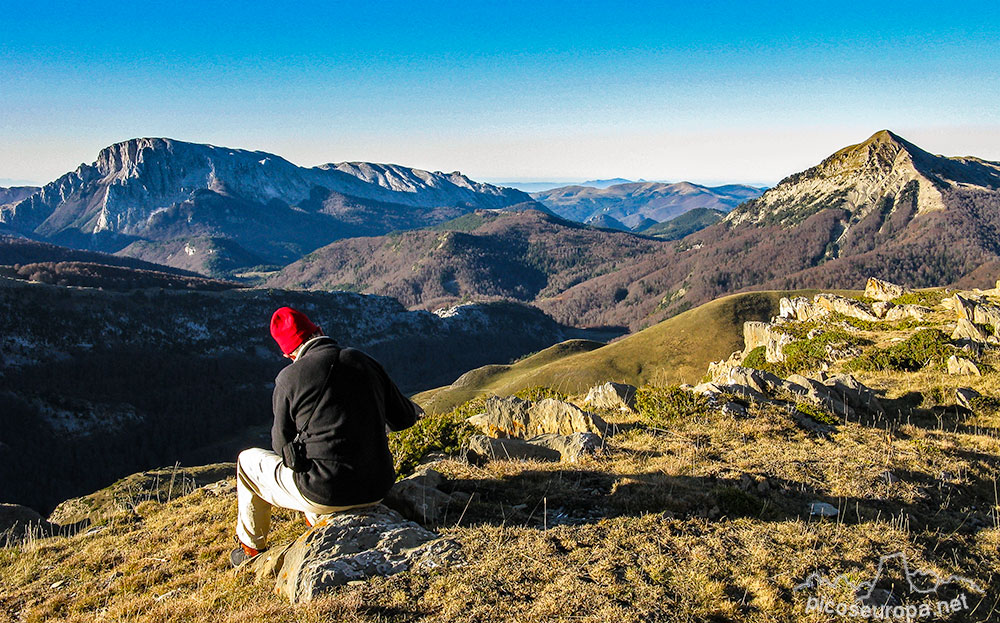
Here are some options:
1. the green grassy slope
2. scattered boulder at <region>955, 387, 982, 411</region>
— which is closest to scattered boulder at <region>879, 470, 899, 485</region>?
scattered boulder at <region>955, 387, 982, 411</region>

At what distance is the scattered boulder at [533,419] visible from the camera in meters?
14.2

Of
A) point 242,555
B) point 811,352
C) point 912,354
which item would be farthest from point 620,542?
point 811,352

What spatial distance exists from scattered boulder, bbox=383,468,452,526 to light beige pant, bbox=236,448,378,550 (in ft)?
3.44

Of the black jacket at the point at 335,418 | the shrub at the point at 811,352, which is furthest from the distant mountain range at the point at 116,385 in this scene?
the black jacket at the point at 335,418

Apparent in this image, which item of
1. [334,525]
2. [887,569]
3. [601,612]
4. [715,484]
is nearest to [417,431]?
[334,525]

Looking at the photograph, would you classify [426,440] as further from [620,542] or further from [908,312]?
[908,312]

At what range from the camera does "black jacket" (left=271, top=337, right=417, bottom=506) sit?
720 cm

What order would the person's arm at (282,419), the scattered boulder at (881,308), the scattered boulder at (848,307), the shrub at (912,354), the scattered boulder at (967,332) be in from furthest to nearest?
the scattered boulder at (848,307) < the scattered boulder at (881,308) < the scattered boulder at (967,332) < the shrub at (912,354) < the person's arm at (282,419)

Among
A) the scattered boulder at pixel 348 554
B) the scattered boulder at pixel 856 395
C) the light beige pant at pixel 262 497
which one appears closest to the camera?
the scattered boulder at pixel 348 554

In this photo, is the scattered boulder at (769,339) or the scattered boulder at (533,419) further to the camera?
the scattered boulder at (769,339)

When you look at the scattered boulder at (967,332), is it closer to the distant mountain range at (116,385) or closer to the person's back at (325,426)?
the person's back at (325,426)

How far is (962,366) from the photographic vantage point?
1814cm

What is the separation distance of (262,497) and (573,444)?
6.60 metres

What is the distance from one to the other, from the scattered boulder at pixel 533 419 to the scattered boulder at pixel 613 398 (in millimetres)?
2431
